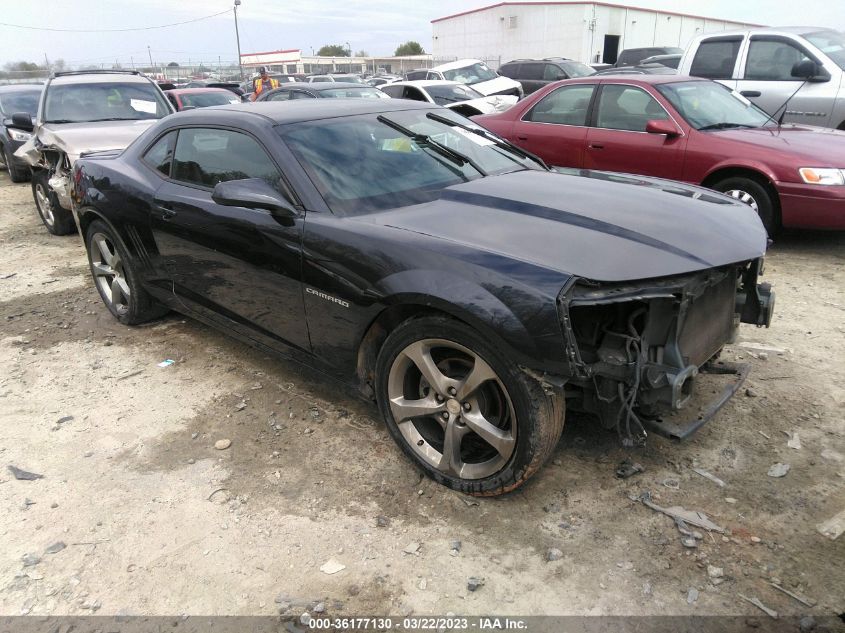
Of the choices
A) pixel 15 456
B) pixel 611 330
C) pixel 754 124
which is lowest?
pixel 15 456

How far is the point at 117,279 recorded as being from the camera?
4742 millimetres

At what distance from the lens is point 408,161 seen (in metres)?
3.36

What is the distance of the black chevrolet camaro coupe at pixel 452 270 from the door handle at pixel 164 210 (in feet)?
0.06

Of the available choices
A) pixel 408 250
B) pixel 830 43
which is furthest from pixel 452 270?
pixel 830 43

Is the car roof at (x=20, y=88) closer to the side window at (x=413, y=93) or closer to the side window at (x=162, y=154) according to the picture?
the side window at (x=413, y=93)

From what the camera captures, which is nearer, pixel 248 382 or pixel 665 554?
pixel 665 554

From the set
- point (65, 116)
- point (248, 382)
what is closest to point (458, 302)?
point (248, 382)

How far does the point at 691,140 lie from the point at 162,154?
4.55 metres

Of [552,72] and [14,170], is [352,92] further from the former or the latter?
[552,72]

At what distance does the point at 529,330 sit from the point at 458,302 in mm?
311

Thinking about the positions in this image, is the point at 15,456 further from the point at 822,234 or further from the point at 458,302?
the point at 822,234

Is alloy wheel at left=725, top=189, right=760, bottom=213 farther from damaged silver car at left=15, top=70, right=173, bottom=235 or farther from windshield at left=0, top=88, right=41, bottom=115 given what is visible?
windshield at left=0, top=88, right=41, bottom=115

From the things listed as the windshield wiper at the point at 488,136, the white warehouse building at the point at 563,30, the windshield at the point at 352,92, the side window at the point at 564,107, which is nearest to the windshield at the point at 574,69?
the windshield at the point at 352,92

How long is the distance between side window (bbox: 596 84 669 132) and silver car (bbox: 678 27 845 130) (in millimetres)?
2001
